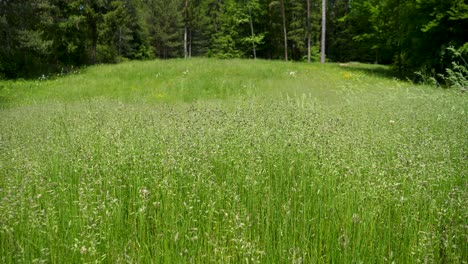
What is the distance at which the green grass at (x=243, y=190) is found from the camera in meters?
2.33

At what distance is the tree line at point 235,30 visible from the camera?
62.0ft

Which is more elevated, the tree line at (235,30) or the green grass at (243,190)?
the tree line at (235,30)

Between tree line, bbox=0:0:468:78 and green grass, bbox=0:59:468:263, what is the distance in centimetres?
835

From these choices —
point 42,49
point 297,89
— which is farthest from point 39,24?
point 297,89

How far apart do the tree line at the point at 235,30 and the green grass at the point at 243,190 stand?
27.4 ft

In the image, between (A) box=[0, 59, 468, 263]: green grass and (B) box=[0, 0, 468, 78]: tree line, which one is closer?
(A) box=[0, 59, 468, 263]: green grass

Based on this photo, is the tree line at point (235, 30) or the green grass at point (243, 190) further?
the tree line at point (235, 30)

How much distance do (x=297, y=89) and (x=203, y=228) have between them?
10.5m

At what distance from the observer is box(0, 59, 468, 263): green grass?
2.33 m

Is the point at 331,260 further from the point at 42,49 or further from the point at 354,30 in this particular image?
the point at 354,30

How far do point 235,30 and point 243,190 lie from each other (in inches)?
1944

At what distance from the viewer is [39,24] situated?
878 inches

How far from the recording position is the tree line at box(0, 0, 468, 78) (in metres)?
18.9

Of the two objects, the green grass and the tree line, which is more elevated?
the tree line
